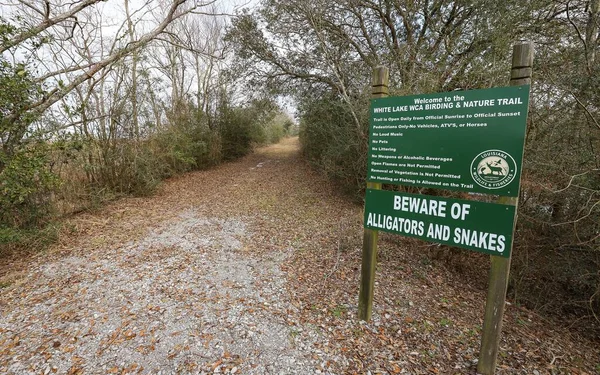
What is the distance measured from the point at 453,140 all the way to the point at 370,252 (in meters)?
1.34

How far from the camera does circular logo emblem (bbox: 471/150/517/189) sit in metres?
1.91

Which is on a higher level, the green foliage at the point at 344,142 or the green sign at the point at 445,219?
the green foliage at the point at 344,142

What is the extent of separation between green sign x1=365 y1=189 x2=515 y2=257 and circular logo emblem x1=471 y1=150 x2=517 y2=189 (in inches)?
6.6

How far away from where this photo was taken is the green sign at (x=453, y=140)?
1.90m

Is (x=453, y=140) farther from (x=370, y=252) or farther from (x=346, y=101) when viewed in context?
(x=346, y=101)

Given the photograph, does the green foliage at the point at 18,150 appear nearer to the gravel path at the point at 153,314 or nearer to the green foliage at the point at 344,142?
the gravel path at the point at 153,314

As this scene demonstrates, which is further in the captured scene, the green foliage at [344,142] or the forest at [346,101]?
the green foliage at [344,142]

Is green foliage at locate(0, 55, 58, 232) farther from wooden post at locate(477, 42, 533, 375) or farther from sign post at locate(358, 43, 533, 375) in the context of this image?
wooden post at locate(477, 42, 533, 375)

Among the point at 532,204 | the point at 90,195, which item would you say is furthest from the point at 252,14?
the point at 532,204

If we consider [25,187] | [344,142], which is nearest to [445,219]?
[344,142]

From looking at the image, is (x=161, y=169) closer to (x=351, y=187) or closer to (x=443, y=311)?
(x=351, y=187)

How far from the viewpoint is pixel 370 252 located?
2791 millimetres

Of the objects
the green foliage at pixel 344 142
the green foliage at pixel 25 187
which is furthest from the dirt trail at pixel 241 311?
the green foliage at pixel 344 142

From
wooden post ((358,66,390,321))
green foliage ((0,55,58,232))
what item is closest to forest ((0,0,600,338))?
green foliage ((0,55,58,232))
